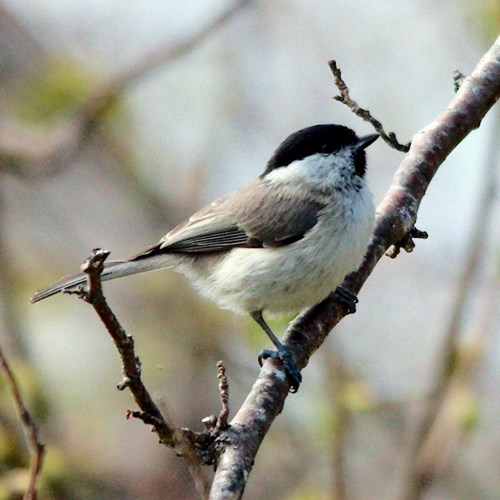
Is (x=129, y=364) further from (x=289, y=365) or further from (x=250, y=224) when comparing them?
(x=250, y=224)

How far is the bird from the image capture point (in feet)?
11.2

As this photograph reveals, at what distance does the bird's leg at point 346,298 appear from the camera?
342 cm

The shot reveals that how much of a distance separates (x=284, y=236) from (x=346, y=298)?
0.44 metres

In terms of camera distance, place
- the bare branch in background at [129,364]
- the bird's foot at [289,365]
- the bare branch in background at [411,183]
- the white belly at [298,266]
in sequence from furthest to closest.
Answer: the white belly at [298,266]
the bare branch in background at [411,183]
the bird's foot at [289,365]
the bare branch in background at [129,364]

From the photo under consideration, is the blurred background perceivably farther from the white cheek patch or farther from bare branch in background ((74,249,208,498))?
bare branch in background ((74,249,208,498))

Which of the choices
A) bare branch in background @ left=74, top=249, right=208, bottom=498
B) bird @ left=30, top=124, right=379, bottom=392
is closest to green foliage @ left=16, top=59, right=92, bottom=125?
bird @ left=30, top=124, right=379, bottom=392

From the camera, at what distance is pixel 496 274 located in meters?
4.37

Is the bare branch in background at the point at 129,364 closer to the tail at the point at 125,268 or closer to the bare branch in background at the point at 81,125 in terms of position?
the tail at the point at 125,268

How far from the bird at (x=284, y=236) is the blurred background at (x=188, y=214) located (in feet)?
2.85

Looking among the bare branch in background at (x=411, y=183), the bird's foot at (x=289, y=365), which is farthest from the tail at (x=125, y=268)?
the bird's foot at (x=289, y=365)

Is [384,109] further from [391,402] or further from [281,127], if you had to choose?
[391,402]

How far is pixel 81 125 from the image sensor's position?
483cm

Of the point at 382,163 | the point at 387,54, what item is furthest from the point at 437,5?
the point at 382,163

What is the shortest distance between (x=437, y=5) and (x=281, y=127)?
164 centimetres
